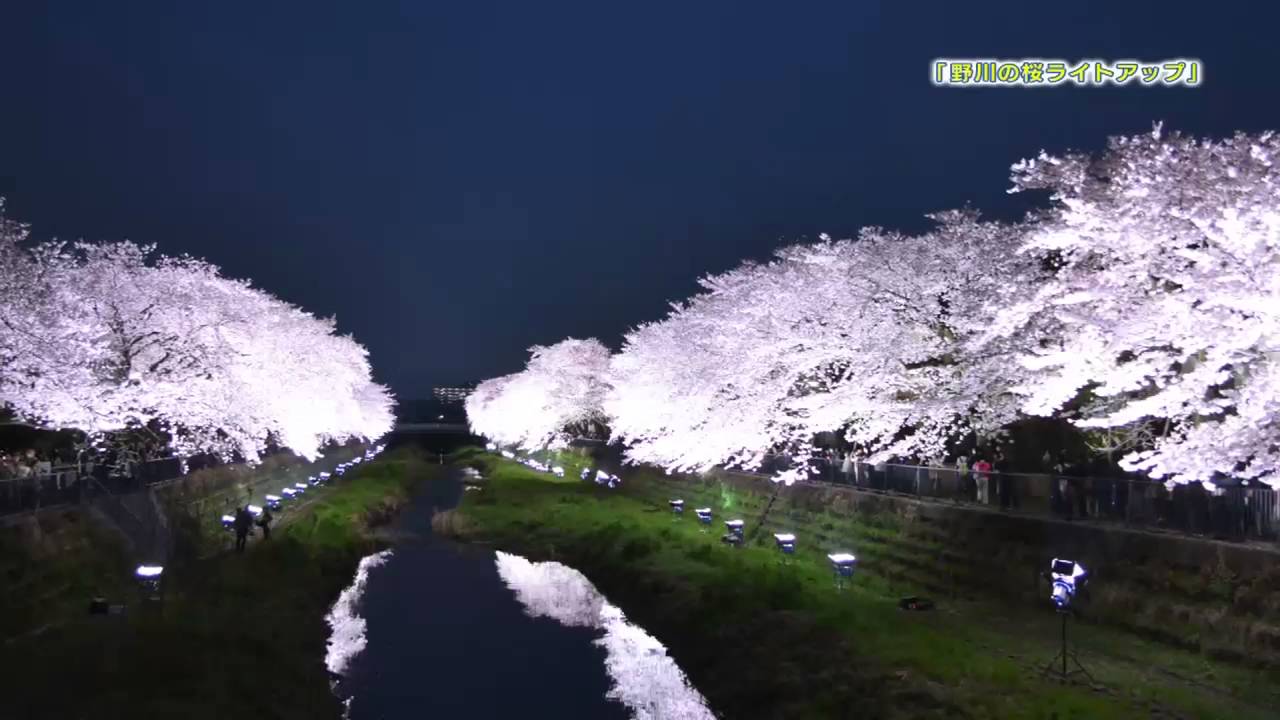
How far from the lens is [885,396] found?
92.2 ft

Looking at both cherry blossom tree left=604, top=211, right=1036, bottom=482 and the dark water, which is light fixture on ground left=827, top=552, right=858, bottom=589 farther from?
the dark water

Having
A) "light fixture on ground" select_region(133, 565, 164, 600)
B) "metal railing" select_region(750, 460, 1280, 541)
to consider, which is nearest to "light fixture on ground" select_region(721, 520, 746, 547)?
"metal railing" select_region(750, 460, 1280, 541)

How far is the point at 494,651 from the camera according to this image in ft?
87.1

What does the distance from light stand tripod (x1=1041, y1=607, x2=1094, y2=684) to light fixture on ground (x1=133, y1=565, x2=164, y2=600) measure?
17431mm

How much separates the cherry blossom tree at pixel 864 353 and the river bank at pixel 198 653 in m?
14.0

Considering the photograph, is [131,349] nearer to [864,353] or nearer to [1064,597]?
[864,353]

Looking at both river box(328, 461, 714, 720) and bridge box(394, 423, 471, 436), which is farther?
bridge box(394, 423, 471, 436)

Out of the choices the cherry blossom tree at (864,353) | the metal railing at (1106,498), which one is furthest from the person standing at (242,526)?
the metal railing at (1106,498)

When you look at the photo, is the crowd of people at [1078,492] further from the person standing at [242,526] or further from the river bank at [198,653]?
the person standing at [242,526]

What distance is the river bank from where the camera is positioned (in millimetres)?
15633

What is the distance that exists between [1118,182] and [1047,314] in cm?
320

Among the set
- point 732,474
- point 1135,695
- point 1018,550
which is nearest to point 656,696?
point 1018,550

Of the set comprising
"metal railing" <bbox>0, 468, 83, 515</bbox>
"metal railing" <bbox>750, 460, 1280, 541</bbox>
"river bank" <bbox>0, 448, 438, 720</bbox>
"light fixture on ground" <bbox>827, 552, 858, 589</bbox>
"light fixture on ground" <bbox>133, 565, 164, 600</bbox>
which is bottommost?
"river bank" <bbox>0, 448, 438, 720</bbox>

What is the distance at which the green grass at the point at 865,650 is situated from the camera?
49.4ft
